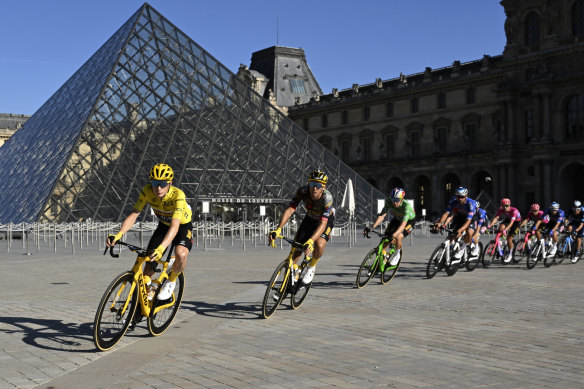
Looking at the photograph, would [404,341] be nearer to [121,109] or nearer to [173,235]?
[173,235]

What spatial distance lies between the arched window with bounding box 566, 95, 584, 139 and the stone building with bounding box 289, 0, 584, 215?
0.07 meters

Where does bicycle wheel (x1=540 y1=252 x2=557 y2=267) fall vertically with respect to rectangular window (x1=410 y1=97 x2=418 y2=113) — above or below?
below

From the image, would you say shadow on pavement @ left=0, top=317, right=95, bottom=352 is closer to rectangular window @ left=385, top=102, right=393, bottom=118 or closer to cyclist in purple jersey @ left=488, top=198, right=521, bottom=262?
cyclist in purple jersey @ left=488, top=198, right=521, bottom=262

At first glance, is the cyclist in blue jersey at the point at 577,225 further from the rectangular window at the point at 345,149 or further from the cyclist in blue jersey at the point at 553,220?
the rectangular window at the point at 345,149

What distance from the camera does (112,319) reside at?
21.7 ft

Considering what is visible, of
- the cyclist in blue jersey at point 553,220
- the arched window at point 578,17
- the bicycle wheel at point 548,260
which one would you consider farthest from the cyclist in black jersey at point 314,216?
the arched window at point 578,17

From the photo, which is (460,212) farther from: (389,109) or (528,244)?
Answer: (389,109)

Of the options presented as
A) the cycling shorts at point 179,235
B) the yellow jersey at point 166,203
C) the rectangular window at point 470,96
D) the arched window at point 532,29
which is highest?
the arched window at point 532,29

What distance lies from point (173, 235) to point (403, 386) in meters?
2.56

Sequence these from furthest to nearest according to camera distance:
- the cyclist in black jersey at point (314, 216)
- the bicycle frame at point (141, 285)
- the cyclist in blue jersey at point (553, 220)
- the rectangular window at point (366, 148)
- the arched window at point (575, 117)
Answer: the rectangular window at point (366, 148) → the arched window at point (575, 117) → the cyclist in blue jersey at point (553, 220) → the cyclist in black jersey at point (314, 216) → the bicycle frame at point (141, 285)

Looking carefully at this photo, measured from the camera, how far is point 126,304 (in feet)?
21.7

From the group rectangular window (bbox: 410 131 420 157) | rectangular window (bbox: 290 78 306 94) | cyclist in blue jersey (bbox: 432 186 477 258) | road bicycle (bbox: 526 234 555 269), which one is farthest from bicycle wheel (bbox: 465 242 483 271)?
rectangular window (bbox: 290 78 306 94)

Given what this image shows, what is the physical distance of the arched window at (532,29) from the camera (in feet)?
185

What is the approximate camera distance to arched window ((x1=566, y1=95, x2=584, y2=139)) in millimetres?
54150
